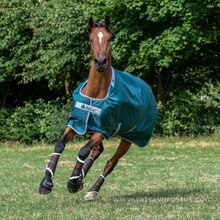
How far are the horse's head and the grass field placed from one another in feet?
5.75

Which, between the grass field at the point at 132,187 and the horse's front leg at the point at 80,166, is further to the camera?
the horse's front leg at the point at 80,166

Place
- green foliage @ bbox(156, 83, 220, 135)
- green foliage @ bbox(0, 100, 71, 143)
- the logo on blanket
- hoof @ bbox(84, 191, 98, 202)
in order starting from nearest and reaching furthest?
the logo on blanket
hoof @ bbox(84, 191, 98, 202)
green foliage @ bbox(156, 83, 220, 135)
green foliage @ bbox(0, 100, 71, 143)

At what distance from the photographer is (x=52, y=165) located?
811cm

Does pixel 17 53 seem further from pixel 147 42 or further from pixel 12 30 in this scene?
pixel 147 42

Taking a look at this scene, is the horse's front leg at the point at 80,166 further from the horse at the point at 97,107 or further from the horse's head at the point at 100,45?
the horse's head at the point at 100,45

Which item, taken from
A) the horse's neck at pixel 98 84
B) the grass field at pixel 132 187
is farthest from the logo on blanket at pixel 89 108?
the grass field at pixel 132 187

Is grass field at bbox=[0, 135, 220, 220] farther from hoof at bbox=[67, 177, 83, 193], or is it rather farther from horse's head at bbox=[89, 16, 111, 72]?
horse's head at bbox=[89, 16, 111, 72]

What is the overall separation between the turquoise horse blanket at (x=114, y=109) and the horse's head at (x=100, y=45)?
1.52ft

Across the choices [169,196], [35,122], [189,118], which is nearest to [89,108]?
[169,196]

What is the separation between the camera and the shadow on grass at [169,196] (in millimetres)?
8734

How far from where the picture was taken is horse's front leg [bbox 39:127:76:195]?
789 centimetres

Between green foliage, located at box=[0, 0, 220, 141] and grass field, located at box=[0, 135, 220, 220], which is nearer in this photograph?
grass field, located at box=[0, 135, 220, 220]

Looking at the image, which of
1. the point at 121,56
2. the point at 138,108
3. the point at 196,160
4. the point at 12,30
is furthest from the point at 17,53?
the point at 138,108

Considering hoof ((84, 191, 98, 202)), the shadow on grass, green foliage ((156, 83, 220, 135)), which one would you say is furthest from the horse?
green foliage ((156, 83, 220, 135))
